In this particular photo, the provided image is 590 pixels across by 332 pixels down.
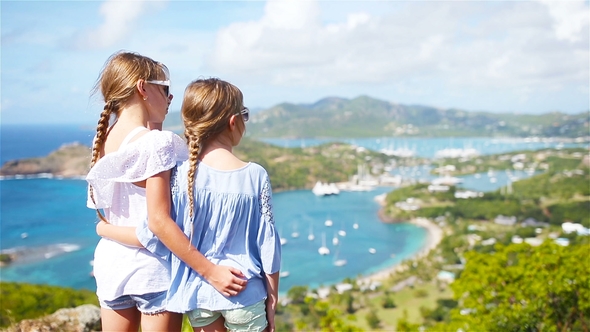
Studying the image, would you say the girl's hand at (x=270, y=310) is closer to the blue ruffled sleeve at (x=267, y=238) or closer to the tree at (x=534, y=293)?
the blue ruffled sleeve at (x=267, y=238)

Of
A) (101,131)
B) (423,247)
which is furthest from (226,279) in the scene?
(423,247)

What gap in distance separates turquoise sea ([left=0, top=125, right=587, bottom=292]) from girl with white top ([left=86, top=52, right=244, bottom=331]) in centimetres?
2191

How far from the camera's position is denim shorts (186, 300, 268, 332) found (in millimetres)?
1134

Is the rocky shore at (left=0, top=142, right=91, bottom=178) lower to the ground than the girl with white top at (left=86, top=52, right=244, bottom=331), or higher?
lower

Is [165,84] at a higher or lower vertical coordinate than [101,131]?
higher

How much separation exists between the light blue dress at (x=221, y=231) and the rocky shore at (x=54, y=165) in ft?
184

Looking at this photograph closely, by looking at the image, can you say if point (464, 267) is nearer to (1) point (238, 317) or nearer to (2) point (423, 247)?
(1) point (238, 317)

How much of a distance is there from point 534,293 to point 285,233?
28.1 metres

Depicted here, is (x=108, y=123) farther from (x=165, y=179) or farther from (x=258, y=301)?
(x=258, y=301)

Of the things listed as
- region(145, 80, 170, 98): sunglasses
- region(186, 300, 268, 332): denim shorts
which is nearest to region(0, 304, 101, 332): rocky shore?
region(186, 300, 268, 332): denim shorts

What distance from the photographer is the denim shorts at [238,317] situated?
113 centimetres

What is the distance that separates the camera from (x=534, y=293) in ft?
16.6

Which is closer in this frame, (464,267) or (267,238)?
(267,238)

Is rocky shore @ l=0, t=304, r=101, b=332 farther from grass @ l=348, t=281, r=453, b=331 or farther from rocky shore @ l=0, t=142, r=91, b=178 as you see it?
rocky shore @ l=0, t=142, r=91, b=178
